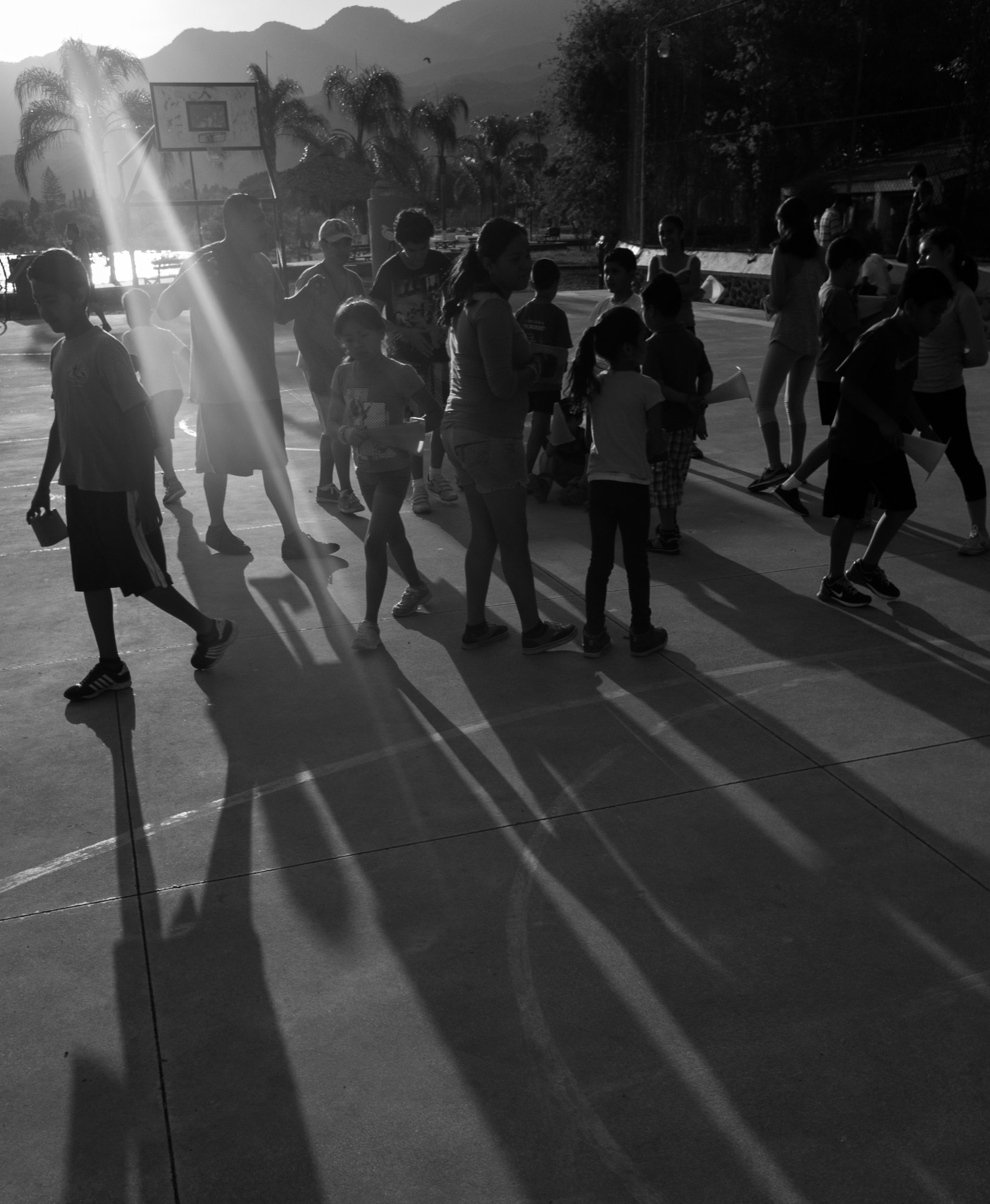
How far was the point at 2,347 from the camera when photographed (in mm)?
19422

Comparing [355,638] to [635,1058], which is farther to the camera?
[355,638]

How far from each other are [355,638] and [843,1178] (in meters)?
3.40

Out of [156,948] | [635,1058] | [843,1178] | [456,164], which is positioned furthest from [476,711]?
[456,164]

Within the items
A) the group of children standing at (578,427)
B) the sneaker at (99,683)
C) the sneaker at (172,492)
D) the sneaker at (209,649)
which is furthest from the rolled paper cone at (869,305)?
the sneaker at (99,683)

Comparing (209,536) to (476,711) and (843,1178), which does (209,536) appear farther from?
(843,1178)

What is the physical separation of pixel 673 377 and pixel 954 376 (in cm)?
148

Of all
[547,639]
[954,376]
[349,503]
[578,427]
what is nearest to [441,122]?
[349,503]

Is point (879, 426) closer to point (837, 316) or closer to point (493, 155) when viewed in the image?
point (837, 316)

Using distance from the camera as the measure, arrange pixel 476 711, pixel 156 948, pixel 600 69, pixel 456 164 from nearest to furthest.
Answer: pixel 156 948 < pixel 476 711 < pixel 600 69 < pixel 456 164

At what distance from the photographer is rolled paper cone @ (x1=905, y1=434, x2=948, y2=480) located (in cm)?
519

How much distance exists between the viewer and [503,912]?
128 inches

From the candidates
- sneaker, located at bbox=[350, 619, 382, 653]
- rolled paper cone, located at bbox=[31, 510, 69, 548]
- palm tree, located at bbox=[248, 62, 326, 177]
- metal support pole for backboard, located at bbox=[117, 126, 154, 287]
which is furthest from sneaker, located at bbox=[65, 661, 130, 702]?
palm tree, located at bbox=[248, 62, 326, 177]

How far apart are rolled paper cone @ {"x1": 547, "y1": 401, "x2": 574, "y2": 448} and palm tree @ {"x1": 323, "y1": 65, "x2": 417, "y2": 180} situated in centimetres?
5543

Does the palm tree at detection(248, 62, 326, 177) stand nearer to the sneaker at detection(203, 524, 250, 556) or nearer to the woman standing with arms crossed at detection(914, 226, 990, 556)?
the sneaker at detection(203, 524, 250, 556)
